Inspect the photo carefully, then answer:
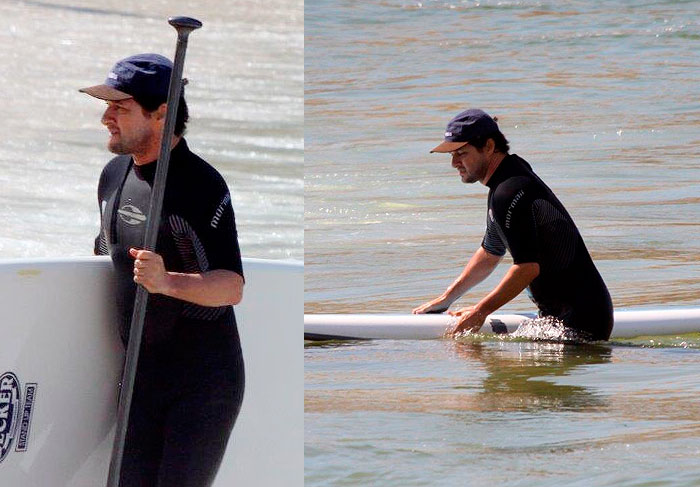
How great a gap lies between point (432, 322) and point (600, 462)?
181 centimetres

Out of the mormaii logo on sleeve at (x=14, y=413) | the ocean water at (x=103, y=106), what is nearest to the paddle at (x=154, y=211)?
the mormaii logo on sleeve at (x=14, y=413)

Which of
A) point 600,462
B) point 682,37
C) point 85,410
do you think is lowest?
point 600,462

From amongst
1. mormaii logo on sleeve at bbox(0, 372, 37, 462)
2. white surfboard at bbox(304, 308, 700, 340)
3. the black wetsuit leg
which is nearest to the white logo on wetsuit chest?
the black wetsuit leg

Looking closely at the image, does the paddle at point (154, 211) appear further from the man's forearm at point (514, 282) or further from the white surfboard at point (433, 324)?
the white surfboard at point (433, 324)

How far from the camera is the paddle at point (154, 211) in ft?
7.76

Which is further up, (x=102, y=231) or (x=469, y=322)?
(x=102, y=231)

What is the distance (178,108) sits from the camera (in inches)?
102

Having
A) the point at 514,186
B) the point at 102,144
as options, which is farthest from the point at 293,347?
the point at 102,144

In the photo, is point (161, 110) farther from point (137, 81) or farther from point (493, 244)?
point (493, 244)

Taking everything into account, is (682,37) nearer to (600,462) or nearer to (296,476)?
(600,462)

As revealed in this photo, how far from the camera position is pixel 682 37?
52.5 ft

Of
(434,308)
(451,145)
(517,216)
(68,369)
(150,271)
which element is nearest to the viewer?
(150,271)

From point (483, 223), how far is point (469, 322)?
3.26 meters

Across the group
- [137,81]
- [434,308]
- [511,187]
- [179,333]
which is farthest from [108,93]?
[434,308]
